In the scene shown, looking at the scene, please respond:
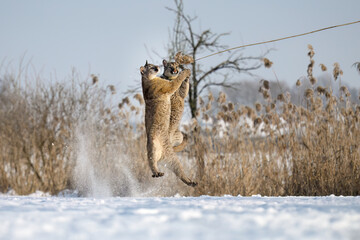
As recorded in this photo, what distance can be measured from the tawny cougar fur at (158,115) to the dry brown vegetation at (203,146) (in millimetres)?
4344

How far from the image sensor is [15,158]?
381 inches

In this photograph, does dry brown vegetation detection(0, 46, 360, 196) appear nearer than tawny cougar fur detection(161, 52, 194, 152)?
No

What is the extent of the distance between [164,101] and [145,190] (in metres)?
6.23

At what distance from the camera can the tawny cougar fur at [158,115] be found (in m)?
2.54

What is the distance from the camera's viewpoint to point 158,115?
8.34 feet

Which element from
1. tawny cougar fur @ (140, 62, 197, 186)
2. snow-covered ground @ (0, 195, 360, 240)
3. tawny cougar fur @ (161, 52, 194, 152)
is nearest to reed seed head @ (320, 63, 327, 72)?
tawny cougar fur @ (161, 52, 194, 152)

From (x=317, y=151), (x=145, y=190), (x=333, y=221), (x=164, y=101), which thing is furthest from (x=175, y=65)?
(x=145, y=190)

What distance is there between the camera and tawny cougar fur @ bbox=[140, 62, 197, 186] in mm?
2537

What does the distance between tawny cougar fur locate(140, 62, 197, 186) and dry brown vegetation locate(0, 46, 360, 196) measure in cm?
434

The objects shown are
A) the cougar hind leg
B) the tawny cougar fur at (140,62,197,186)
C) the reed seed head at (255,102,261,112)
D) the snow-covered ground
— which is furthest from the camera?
the reed seed head at (255,102,261,112)

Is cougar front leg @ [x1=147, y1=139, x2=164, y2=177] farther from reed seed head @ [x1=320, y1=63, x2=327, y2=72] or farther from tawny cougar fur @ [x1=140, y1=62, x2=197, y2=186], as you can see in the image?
reed seed head @ [x1=320, y1=63, x2=327, y2=72]

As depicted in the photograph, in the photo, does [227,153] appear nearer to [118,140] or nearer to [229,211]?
[118,140]

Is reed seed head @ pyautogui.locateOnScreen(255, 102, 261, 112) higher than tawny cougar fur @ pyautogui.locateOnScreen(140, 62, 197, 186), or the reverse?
reed seed head @ pyautogui.locateOnScreen(255, 102, 261, 112)

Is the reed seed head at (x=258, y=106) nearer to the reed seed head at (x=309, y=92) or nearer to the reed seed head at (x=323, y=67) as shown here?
the reed seed head at (x=309, y=92)
